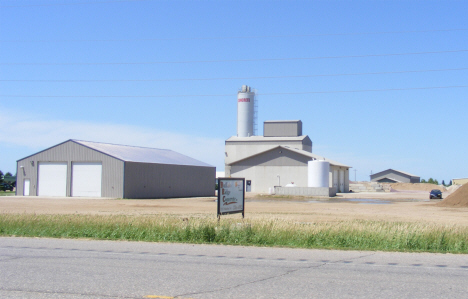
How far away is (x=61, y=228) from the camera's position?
1619 centimetres

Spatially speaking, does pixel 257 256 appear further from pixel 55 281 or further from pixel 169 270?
pixel 55 281

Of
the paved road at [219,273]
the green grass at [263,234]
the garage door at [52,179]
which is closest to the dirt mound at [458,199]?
the green grass at [263,234]

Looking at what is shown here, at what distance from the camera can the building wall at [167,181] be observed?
49.8 m

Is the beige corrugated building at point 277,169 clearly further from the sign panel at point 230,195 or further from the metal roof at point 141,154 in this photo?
the sign panel at point 230,195

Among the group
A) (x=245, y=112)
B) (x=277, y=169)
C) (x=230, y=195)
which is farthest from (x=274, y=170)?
(x=230, y=195)

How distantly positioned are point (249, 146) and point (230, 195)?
68820mm

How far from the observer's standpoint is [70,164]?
50.4 metres

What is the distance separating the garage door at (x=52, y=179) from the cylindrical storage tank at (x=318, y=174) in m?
27.8

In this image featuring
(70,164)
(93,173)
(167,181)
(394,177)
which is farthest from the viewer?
(394,177)

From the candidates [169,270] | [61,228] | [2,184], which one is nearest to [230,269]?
[169,270]

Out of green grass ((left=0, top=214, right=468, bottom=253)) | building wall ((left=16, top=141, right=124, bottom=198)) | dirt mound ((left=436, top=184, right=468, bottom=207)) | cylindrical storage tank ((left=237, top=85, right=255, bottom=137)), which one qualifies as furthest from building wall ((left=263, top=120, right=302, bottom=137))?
green grass ((left=0, top=214, right=468, bottom=253))

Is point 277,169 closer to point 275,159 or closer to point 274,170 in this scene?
point 274,170

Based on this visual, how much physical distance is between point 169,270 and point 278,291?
8.35 feet

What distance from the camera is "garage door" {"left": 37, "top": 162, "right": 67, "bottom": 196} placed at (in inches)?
1988
